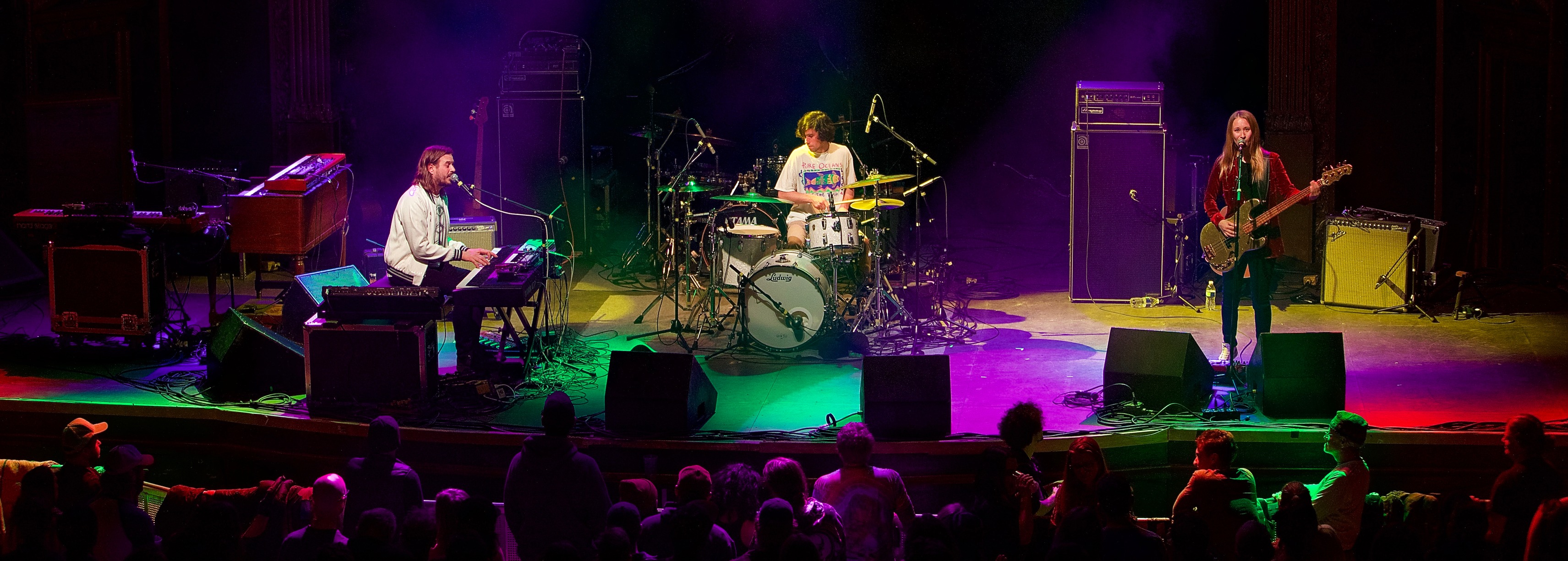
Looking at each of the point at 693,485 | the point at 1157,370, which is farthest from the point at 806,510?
the point at 1157,370

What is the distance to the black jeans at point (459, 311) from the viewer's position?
8.27m

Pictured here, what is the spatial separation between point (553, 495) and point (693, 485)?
633mm

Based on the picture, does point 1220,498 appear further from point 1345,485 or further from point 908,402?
point 908,402

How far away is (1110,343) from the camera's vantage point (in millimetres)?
7359

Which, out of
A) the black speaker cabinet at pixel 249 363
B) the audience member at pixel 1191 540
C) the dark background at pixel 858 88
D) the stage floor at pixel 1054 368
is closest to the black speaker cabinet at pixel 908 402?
the stage floor at pixel 1054 368

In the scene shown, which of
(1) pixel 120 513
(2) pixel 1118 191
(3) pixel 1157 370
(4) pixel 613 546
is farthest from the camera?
(2) pixel 1118 191

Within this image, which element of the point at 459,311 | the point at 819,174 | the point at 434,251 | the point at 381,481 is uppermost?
the point at 819,174

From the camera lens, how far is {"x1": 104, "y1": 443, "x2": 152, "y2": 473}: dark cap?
537 cm

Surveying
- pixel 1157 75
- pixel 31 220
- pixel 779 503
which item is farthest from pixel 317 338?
pixel 1157 75

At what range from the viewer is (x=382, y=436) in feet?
17.6

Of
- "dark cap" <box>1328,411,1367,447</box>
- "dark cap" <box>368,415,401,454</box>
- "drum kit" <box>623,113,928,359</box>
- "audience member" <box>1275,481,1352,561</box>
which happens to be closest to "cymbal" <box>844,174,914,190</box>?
"drum kit" <box>623,113,928,359</box>

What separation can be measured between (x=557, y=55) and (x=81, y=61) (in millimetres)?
4637

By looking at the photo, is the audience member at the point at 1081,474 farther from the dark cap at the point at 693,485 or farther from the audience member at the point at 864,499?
the dark cap at the point at 693,485

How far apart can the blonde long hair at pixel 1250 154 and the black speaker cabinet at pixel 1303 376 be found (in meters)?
1.22
